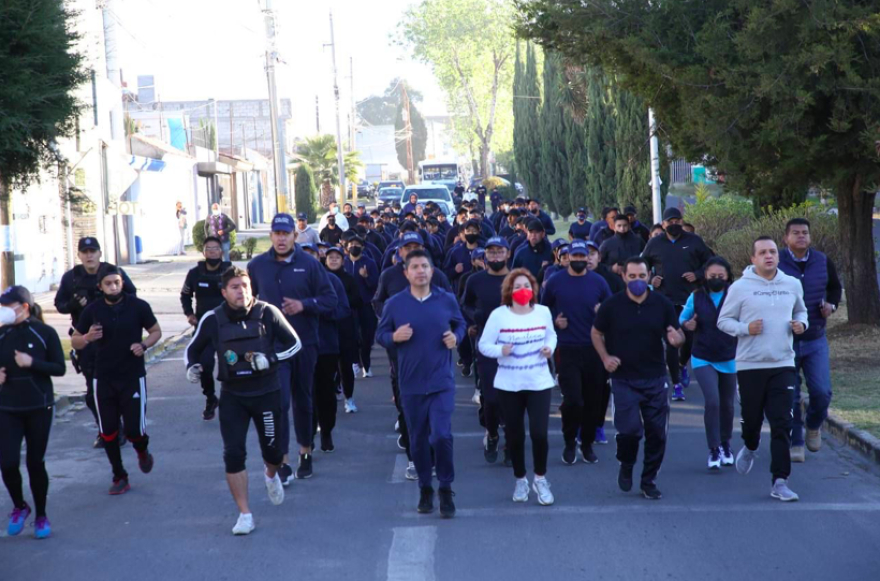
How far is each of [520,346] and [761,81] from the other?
18.5 ft

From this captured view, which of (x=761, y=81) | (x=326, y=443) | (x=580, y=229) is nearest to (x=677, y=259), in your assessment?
(x=761, y=81)

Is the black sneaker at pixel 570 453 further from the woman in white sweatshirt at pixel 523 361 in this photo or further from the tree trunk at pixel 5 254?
the tree trunk at pixel 5 254

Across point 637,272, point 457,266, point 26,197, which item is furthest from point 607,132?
point 637,272

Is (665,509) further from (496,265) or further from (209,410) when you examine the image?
(209,410)

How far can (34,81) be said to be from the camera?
11734 millimetres

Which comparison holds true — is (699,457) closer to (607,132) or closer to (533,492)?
(533,492)

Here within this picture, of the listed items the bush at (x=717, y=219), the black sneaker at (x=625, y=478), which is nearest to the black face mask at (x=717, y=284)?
the black sneaker at (x=625, y=478)

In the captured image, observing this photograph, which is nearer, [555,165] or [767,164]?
[767,164]

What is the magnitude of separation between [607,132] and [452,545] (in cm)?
3121

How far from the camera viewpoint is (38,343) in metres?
7.67

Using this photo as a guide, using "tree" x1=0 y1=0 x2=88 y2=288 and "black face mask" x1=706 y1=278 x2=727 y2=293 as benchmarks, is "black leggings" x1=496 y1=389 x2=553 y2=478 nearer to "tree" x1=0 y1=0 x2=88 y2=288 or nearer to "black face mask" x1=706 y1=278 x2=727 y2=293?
"black face mask" x1=706 y1=278 x2=727 y2=293

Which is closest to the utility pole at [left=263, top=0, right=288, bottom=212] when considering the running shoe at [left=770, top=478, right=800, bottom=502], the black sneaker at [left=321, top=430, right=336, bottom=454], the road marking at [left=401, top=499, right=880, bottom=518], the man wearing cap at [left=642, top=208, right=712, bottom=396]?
the man wearing cap at [left=642, top=208, right=712, bottom=396]

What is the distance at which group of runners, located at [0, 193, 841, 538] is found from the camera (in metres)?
7.59

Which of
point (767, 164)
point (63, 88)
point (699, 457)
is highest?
point (63, 88)
